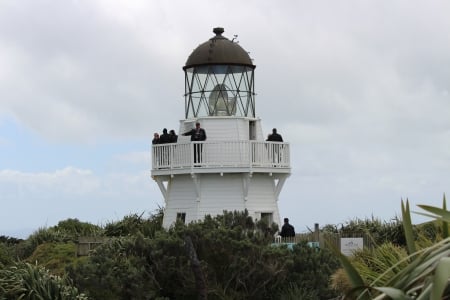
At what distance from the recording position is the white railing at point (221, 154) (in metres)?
29.3

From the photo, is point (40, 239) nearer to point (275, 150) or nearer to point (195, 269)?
point (275, 150)

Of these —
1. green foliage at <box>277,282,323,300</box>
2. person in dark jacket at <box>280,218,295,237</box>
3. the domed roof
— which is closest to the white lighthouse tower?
the domed roof

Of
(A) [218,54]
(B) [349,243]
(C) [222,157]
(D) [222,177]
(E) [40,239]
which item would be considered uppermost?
(A) [218,54]

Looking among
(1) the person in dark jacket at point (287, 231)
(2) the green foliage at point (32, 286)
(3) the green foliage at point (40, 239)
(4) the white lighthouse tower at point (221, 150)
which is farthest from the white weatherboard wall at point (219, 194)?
(2) the green foliage at point (32, 286)

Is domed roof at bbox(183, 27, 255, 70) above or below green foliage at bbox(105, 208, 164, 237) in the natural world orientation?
above

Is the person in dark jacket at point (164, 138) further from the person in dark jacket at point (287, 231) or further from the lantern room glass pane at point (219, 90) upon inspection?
the person in dark jacket at point (287, 231)

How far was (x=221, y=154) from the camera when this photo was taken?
29406 mm

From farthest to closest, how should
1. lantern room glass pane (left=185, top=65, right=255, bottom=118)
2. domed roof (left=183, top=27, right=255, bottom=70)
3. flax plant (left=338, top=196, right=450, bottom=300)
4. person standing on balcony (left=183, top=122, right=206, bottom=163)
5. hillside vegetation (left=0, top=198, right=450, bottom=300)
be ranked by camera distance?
1. lantern room glass pane (left=185, top=65, right=255, bottom=118)
2. domed roof (left=183, top=27, right=255, bottom=70)
3. person standing on balcony (left=183, top=122, right=206, bottom=163)
4. hillside vegetation (left=0, top=198, right=450, bottom=300)
5. flax plant (left=338, top=196, right=450, bottom=300)

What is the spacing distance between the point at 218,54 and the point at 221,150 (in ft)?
9.41

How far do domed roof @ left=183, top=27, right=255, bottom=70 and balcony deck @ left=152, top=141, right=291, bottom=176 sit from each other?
8.01 feet

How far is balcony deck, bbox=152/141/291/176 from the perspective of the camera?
29.3 meters

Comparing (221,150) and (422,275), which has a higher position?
(221,150)

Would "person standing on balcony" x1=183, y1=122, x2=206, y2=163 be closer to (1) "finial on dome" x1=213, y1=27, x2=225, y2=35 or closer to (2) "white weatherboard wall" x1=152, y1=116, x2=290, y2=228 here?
(2) "white weatherboard wall" x1=152, y1=116, x2=290, y2=228

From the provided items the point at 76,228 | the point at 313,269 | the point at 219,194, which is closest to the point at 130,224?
the point at 76,228
